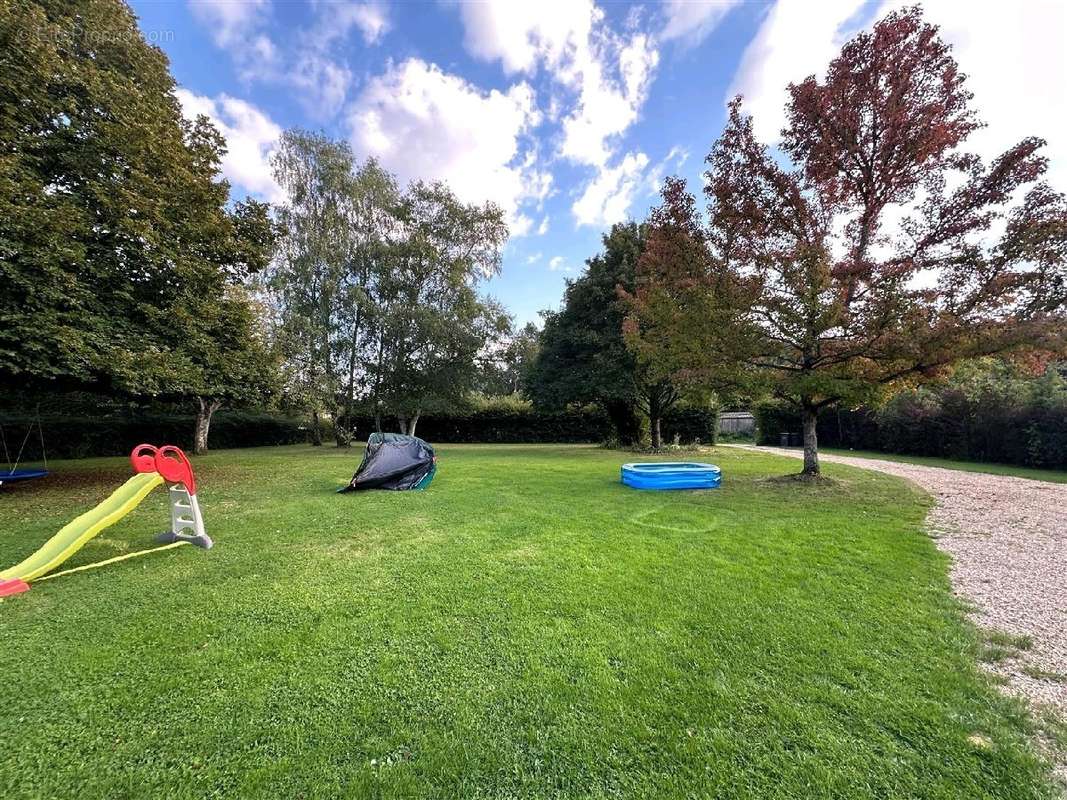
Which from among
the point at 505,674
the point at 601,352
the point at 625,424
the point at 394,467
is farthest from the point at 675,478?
the point at 625,424

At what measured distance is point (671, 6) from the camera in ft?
26.1

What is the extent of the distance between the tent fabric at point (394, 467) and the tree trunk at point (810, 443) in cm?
794

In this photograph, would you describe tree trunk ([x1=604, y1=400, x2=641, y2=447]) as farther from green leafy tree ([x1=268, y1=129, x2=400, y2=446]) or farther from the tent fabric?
the tent fabric

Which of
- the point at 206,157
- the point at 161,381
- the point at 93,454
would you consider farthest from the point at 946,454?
the point at 93,454

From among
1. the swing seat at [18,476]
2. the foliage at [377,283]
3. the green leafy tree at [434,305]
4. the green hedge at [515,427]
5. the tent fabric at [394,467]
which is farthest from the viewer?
the green hedge at [515,427]

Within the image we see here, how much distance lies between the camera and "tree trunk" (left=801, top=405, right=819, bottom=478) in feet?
28.8

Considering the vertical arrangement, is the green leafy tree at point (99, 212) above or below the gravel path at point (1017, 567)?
above

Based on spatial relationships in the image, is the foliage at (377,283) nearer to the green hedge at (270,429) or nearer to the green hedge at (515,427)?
the green hedge at (270,429)

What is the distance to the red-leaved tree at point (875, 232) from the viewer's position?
6.74 m

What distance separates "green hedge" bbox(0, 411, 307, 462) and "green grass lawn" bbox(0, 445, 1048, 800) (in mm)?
15385

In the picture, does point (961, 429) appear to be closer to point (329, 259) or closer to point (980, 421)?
point (980, 421)

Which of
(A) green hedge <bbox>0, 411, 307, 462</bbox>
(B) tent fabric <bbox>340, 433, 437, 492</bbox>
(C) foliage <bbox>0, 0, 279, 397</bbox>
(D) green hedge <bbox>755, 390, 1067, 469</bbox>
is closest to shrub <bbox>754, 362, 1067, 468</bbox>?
(D) green hedge <bbox>755, 390, 1067, 469</bbox>

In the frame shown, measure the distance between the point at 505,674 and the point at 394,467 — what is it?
6.21 meters

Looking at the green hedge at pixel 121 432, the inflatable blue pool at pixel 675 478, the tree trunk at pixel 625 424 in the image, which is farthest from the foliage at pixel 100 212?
the tree trunk at pixel 625 424
